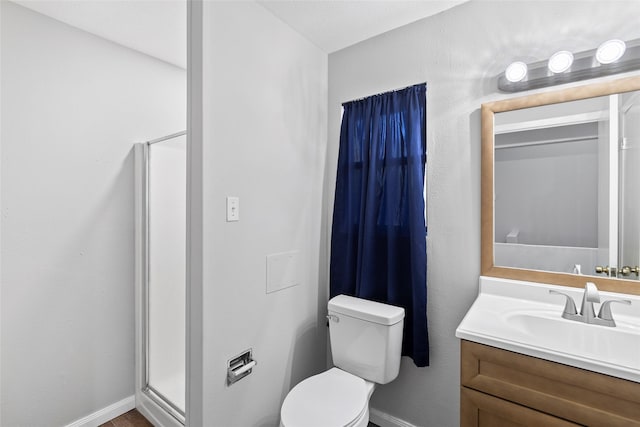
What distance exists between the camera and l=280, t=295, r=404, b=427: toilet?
127 centimetres

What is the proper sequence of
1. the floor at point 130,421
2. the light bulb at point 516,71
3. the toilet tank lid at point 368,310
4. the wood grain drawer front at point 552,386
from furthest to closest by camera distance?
the floor at point 130,421, the toilet tank lid at point 368,310, the light bulb at point 516,71, the wood grain drawer front at point 552,386

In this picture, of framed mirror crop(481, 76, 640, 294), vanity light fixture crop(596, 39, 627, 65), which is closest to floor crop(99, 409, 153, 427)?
framed mirror crop(481, 76, 640, 294)

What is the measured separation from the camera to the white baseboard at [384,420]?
174 centimetres

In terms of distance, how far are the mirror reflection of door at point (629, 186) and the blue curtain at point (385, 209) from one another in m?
0.79

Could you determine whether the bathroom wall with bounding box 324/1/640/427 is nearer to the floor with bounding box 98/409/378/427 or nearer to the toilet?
the toilet

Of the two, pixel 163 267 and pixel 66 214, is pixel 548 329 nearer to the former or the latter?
pixel 163 267

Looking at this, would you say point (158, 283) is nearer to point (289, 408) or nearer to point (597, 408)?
point (289, 408)

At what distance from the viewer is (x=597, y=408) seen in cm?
88

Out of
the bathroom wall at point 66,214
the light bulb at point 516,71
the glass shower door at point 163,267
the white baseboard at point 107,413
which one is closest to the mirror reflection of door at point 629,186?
the light bulb at point 516,71

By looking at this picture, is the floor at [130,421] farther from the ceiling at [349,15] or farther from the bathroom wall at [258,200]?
the ceiling at [349,15]

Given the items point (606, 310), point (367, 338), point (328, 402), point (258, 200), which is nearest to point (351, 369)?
point (367, 338)

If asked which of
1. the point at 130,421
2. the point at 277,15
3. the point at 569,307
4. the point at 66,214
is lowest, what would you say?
the point at 130,421

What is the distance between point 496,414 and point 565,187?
1.00 meters

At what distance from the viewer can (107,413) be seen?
1.89m
